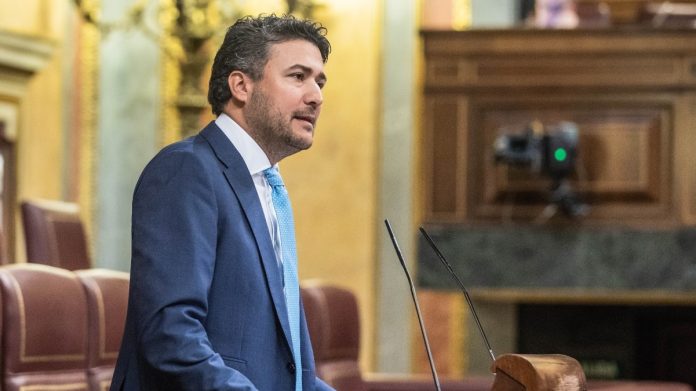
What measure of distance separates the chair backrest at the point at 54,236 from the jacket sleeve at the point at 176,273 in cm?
184

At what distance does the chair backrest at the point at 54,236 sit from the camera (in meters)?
3.23

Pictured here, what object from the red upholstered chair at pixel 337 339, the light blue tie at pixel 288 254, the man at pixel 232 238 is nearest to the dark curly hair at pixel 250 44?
the man at pixel 232 238

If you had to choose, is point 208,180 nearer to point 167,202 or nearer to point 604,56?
point 167,202

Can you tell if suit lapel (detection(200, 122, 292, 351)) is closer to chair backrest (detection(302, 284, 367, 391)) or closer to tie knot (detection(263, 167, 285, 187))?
tie knot (detection(263, 167, 285, 187))

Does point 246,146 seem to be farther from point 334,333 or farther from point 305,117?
point 334,333

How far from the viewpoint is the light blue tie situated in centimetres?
153

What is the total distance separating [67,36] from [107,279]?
2.62 metres


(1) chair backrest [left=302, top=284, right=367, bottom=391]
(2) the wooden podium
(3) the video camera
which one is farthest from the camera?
(3) the video camera

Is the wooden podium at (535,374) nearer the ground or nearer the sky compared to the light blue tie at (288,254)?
nearer the ground

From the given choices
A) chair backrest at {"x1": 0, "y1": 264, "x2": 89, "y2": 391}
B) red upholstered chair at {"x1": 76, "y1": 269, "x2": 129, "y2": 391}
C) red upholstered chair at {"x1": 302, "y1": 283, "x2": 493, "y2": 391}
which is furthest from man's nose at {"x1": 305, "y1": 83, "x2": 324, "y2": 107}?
red upholstered chair at {"x1": 302, "y1": 283, "x2": 493, "y2": 391}

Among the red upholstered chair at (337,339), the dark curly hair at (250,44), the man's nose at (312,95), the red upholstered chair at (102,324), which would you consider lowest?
the red upholstered chair at (337,339)

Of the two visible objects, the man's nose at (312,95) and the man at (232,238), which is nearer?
the man at (232,238)

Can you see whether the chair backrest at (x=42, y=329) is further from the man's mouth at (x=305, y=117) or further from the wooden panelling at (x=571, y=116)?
the wooden panelling at (x=571, y=116)

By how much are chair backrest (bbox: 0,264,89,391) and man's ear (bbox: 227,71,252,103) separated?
28.5 inches
